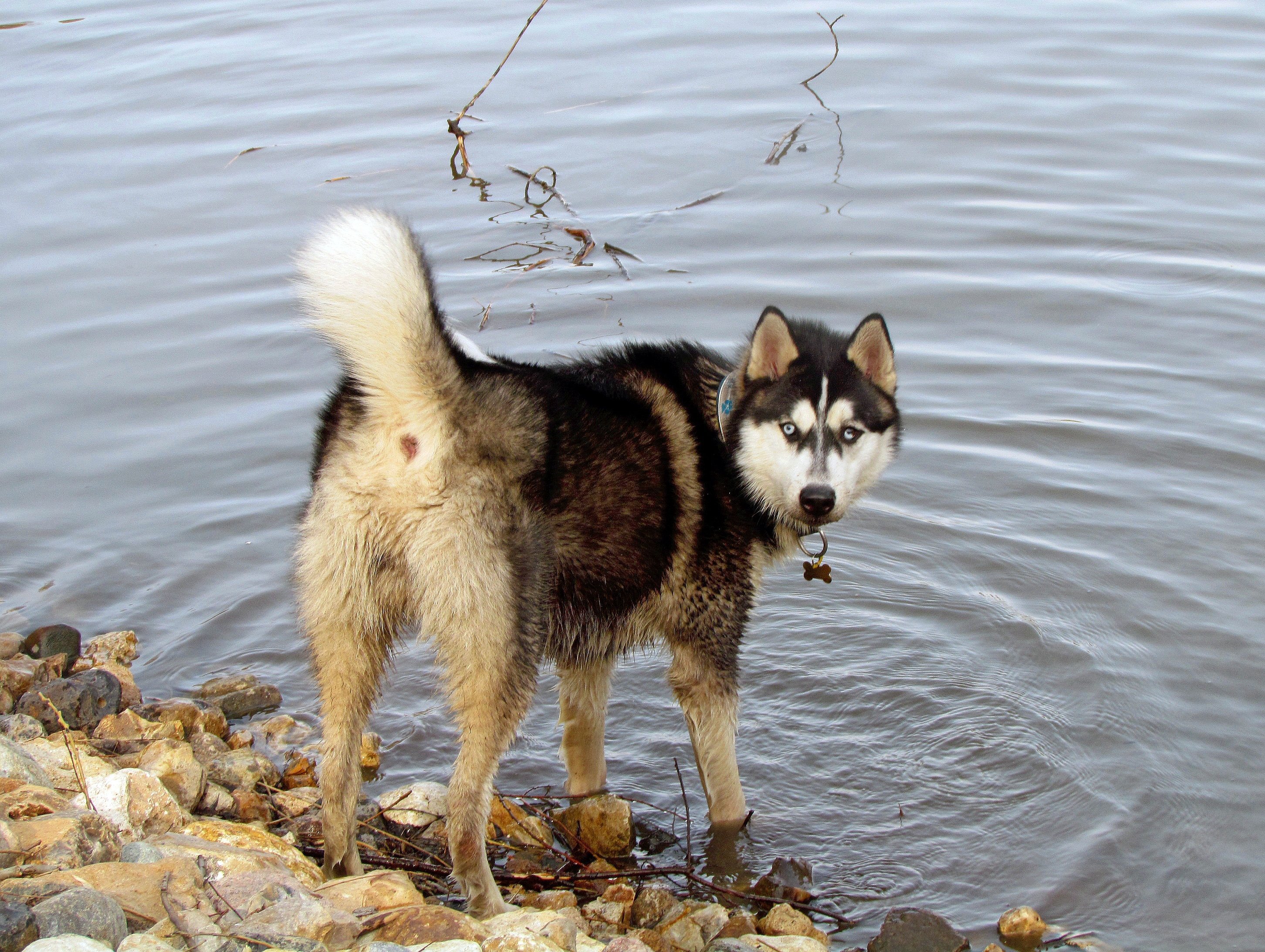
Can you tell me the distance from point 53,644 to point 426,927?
9.72 feet

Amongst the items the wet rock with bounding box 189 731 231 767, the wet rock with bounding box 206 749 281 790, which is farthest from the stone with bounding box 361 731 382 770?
the wet rock with bounding box 189 731 231 767

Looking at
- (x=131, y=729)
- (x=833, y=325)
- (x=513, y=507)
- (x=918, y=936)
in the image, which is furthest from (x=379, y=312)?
(x=833, y=325)

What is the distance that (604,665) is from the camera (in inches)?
183

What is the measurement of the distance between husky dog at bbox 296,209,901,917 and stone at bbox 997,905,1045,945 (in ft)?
3.47

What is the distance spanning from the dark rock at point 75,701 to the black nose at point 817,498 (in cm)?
281

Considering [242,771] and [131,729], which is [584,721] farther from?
[131,729]

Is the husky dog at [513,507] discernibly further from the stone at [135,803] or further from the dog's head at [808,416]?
the stone at [135,803]

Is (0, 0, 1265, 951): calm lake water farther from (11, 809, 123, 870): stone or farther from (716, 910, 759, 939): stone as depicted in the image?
(11, 809, 123, 870): stone

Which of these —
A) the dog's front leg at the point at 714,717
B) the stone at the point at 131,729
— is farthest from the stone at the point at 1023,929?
the stone at the point at 131,729

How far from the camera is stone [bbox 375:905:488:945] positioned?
3127 mm

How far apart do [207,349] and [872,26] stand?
8.58 metres

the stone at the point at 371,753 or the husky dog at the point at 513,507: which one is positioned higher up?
the husky dog at the point at 513,507

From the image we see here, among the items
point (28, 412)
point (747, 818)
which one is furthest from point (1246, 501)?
point (28, 412)

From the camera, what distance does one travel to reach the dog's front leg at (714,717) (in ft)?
14.4
